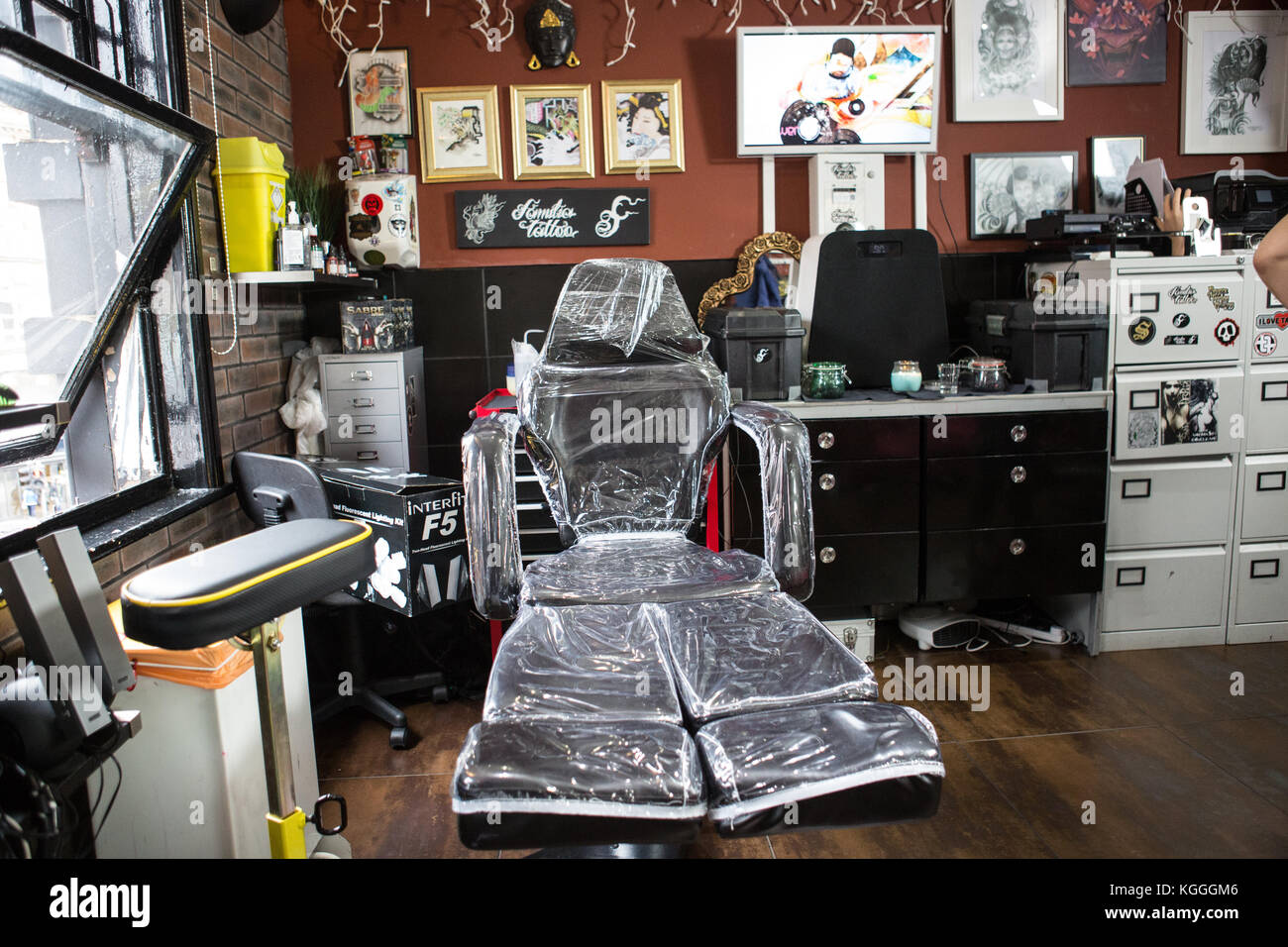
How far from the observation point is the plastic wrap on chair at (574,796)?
1.17 m

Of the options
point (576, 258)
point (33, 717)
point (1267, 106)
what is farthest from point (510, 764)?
point (1267, 106)

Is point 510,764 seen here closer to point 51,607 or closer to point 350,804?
point 51,607

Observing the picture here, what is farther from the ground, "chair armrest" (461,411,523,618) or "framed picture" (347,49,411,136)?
"framed picture" (347,49,411,136)

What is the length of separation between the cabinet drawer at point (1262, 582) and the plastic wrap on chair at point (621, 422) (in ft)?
7.10

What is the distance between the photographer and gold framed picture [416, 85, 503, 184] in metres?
3.47

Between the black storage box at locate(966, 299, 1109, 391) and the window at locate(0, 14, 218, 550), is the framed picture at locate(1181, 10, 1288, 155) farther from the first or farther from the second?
the window at locate(0, 14, 218, 550)

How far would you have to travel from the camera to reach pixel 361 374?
3.21 meters

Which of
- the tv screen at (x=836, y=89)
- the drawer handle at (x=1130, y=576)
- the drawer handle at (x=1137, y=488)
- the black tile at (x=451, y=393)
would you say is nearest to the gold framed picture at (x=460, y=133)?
the black tile at (x=451, y=393)

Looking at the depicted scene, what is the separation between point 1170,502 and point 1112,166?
1.40m

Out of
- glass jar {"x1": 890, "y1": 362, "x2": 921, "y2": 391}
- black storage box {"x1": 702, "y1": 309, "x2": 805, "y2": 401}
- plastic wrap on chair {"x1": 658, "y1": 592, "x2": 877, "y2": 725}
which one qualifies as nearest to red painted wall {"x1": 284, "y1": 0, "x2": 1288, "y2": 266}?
black storage box {"x1": 702, "y1": 309, "x2": 805, "y2": 401}

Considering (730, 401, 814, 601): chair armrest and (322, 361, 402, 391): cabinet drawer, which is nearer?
(730, 401, 814, 601): chair armrest

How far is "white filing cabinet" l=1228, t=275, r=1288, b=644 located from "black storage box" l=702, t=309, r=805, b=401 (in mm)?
1554
